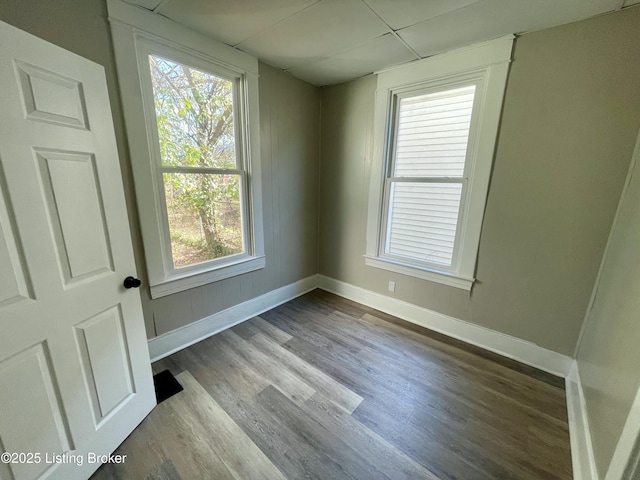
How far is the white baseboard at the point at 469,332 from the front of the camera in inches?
76.8

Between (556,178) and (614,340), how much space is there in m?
1.11

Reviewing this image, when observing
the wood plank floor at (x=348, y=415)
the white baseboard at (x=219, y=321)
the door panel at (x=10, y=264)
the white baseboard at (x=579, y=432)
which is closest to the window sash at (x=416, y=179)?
the wood plank floor at (x=348, y=415)

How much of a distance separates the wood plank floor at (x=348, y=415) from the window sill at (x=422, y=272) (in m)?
0.54

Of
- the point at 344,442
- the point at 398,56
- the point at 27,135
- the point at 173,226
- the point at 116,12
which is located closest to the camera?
the point at 27,135

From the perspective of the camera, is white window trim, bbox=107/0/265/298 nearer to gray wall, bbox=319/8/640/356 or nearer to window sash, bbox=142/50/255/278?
window sash, bbox=142/50/255/278

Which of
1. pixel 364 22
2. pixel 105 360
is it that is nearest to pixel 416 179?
pixel 364 22

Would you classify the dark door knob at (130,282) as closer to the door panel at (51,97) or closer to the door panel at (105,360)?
the door panel at (105,360)

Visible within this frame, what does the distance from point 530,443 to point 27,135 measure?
9.17ft

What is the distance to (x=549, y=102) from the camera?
174 cm

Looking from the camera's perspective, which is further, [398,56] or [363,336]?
[363,336]

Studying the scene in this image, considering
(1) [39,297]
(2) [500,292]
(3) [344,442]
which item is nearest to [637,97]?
(2) [500,292]

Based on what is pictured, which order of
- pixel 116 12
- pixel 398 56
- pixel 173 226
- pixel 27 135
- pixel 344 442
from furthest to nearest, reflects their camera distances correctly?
1. pixel 398 56
2. pixel 173 226
3. pixel 116 12
4. pixel 344 442
5. pixel 27 135

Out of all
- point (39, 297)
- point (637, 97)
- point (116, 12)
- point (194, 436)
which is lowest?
point (194, 436)

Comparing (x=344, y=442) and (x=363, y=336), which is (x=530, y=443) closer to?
(x=344, y=442)
